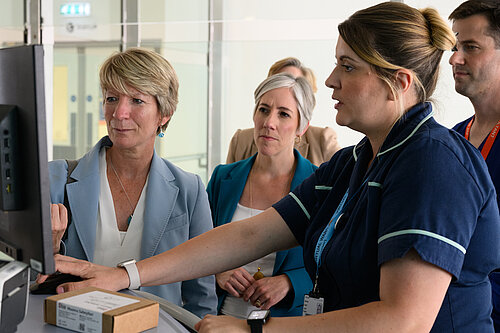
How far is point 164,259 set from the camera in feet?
6.25

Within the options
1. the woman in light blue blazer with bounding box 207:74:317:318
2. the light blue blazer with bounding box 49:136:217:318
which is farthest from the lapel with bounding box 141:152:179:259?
the woman in light blue blazer with bounding box 207:74:317:318

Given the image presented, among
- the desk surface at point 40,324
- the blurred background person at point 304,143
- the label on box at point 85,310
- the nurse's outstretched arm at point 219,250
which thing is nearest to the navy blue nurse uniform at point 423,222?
the nurse's outstretched arm at point 219,250

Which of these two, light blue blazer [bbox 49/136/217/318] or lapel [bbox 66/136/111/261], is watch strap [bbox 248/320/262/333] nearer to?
light blue blazer [bbox 49/136/217/318]

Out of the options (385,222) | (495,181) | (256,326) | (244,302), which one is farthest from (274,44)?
(256,326)

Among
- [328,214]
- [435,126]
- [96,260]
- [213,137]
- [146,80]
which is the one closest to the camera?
[435,126]

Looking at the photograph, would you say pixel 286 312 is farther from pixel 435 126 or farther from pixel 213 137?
pixel 213 137

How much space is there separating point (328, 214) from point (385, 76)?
51cm

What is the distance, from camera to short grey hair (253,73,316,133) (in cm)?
333

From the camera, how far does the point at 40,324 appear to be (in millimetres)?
1444

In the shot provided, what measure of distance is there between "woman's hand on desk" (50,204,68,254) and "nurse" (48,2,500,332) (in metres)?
0.28

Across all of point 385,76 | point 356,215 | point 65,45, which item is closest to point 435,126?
point 385,76

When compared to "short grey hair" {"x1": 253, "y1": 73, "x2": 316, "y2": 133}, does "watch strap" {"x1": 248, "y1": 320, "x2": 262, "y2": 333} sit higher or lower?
lower

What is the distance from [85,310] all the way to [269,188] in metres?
1.90

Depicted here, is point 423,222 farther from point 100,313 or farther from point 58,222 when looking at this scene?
point 58,222
